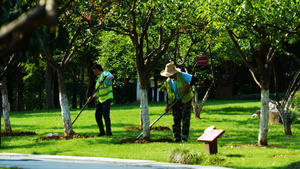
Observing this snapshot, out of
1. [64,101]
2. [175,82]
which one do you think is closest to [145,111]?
[175,82]

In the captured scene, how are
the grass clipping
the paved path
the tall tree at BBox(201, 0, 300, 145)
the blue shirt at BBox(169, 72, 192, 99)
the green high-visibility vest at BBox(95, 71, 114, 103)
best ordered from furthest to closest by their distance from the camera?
the green high-visibility vest at BBox(95, 71, 114, 103), the blue shirt at BBox(169, 72, 192, 99), the tall tree at BBox(201, 0, 300, 145), the grass clipping, the paved path

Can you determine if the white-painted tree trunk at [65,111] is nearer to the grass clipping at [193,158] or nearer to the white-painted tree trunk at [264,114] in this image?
the white-painted tree trunk at [264,114]

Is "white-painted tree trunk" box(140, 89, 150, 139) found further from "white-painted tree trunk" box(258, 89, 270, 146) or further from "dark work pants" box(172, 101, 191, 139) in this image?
"white-painted tree trunk" box(258, 89, 270, 146)

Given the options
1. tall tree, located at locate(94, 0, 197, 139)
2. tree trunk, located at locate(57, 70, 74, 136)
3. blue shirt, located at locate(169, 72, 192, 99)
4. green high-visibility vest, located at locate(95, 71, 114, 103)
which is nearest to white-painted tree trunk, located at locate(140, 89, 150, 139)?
tall tree, located at locate(94, 0, 197, 139)

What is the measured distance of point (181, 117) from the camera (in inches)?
521

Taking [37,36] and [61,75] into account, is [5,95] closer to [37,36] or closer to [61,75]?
[61,75]

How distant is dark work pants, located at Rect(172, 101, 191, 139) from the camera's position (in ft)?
42.7

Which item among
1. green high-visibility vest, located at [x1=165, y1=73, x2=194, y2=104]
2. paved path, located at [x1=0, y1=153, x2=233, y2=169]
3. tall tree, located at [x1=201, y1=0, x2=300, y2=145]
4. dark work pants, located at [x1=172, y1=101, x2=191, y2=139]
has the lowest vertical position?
paved path, located at [x1=0, y1=153, x2=233, y2=169]

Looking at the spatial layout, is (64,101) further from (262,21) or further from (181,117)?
(262,21)

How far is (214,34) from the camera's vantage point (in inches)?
792

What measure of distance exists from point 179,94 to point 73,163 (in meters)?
4.38

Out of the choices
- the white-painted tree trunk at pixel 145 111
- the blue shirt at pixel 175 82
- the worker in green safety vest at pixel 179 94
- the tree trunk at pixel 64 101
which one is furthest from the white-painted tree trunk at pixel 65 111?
the blue shirt at pixel 175 82

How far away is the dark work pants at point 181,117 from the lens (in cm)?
1300

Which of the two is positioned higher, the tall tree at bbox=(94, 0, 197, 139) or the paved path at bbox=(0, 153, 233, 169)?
the tall tree at bbox=(94, 0, 197, 139)
